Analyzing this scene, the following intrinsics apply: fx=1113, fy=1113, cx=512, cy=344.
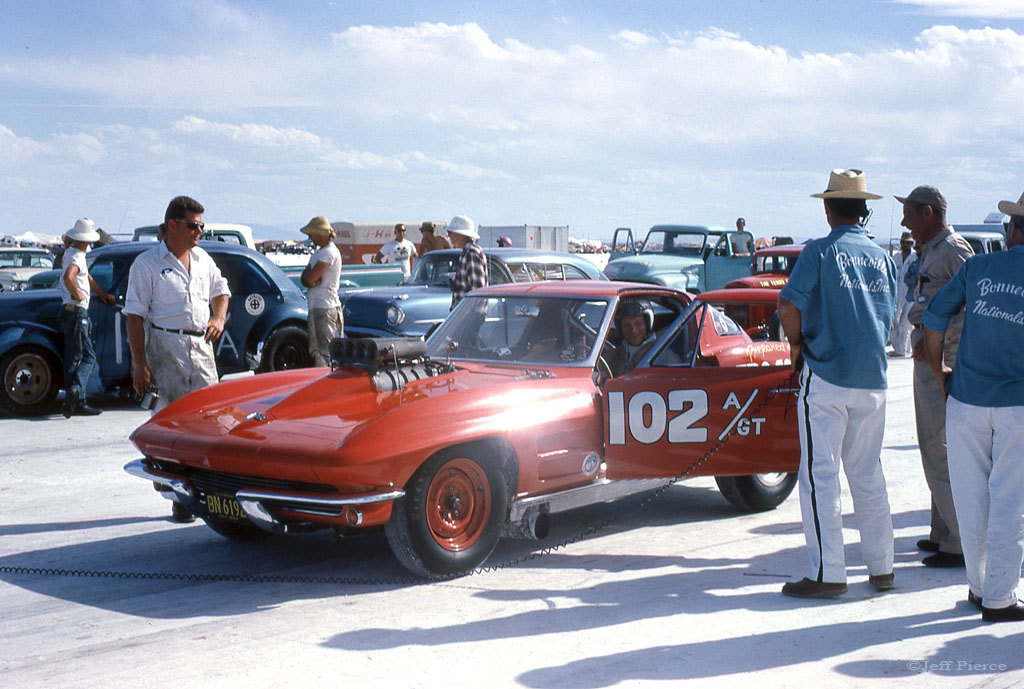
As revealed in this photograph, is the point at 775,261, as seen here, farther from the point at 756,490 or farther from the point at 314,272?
the point at 756,490

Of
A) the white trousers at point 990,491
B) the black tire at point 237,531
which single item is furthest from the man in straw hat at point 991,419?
the black tire at point 237,531

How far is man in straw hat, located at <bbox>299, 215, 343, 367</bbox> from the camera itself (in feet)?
37.5

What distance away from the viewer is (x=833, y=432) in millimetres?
5094

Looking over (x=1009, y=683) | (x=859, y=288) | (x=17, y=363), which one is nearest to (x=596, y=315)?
(x=859, y=288)

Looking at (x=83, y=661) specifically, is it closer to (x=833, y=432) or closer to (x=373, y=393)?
(x=373, y=393)

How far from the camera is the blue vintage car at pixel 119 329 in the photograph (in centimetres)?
1119

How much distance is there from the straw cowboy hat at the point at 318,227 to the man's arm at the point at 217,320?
4310 mm

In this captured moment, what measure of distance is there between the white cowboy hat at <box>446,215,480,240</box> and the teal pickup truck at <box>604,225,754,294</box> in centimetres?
1012

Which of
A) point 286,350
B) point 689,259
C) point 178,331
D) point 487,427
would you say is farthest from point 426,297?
point 689,259

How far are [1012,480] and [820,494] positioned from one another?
0.82 metres

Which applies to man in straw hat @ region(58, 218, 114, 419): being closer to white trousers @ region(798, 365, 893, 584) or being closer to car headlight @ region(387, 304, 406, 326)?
car headlight @ region(387, 304, 406, 326)

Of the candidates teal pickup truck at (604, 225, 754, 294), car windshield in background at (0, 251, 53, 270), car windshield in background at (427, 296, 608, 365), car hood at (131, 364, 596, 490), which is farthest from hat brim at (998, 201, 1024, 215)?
car windshield in background at (0, 251, 53, 270)

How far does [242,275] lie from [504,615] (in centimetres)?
828

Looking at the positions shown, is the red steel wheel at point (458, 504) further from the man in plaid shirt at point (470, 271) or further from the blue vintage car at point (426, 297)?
the blue vintage car at point (426, 297)
